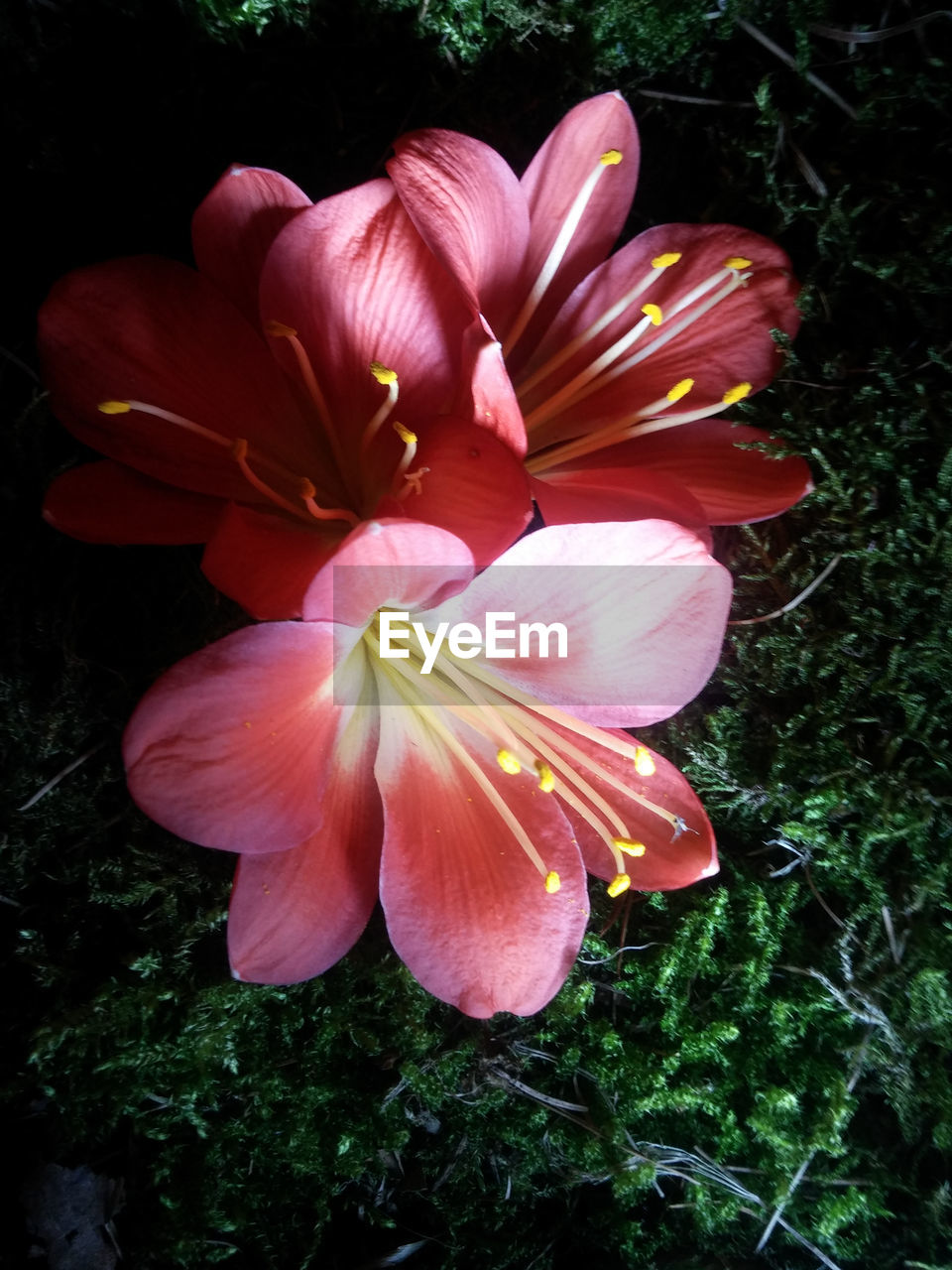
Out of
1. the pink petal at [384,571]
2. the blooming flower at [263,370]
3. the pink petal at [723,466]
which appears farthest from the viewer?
the pink petal at [723,466]

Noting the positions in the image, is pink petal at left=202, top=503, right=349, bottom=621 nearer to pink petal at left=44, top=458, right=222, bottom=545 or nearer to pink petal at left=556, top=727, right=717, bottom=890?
pink petal at left=44, top=458, right=222, bottom=545

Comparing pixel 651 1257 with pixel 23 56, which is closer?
pixel 23 56

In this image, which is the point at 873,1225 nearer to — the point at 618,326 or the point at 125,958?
the point at 125,958

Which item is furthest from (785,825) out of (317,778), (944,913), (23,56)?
(23,56)

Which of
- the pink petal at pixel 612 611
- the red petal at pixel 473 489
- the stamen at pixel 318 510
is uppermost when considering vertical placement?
the red petal at pixel 473 489

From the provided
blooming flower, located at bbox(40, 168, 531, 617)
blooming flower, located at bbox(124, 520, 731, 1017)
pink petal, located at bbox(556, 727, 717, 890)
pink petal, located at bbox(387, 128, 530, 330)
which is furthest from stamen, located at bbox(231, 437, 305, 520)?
pink petal, located at bbox(556, 727, 717, 890)

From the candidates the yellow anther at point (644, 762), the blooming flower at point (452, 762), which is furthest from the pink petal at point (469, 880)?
the yellow anther at point (644, 762)

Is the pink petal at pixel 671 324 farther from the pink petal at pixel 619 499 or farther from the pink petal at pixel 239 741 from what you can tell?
the pink petal at pixel 239 741
